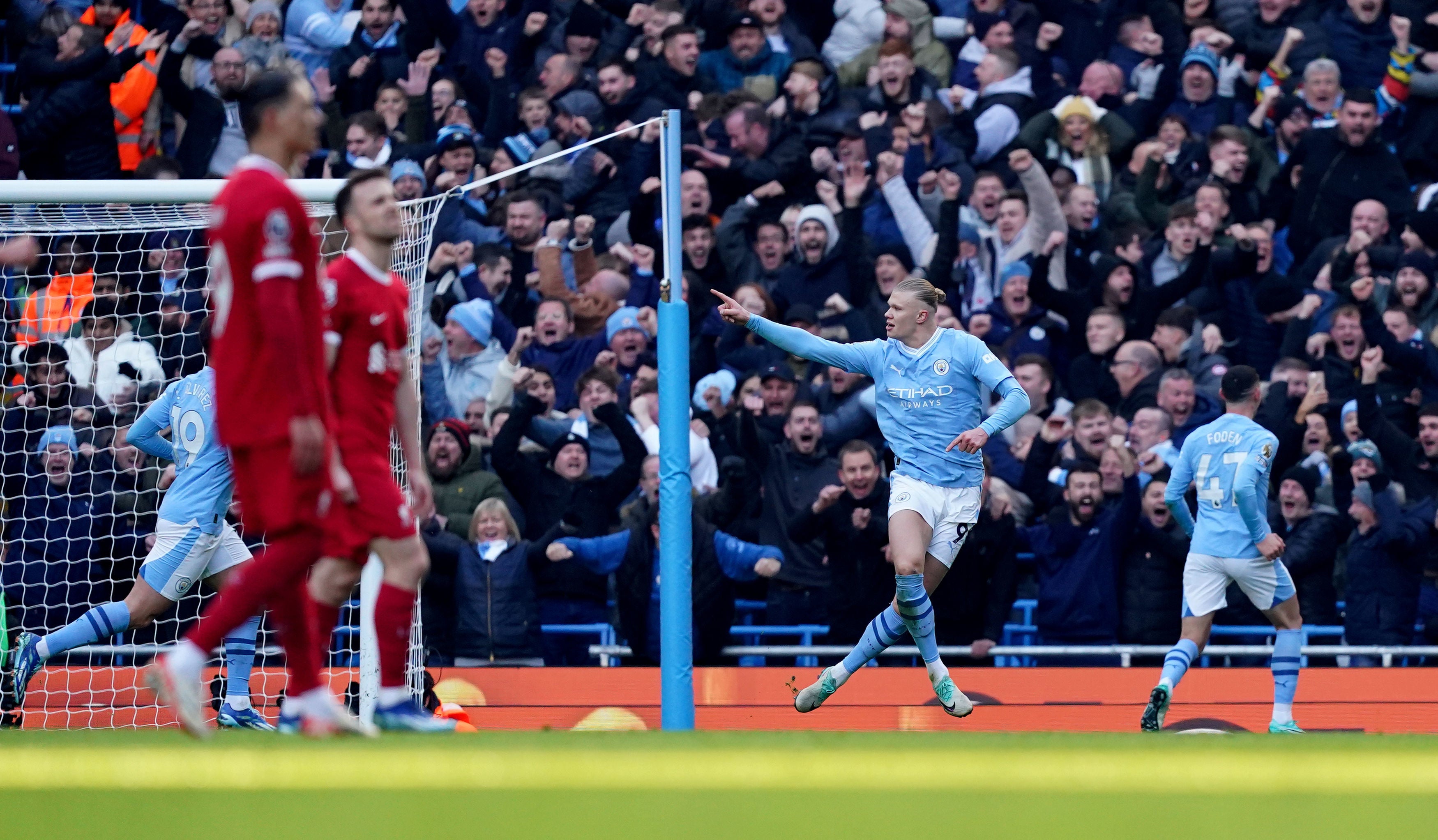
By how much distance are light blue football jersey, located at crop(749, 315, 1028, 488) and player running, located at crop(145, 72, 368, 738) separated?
4.23 meters

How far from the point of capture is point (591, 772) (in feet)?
14.8

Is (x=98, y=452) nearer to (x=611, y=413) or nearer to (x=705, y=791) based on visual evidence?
(x=611, y=413)

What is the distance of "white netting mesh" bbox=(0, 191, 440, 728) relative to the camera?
34.5 feet

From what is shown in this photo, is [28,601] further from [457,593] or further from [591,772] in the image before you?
[591,772]

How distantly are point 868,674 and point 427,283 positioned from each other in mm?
4840

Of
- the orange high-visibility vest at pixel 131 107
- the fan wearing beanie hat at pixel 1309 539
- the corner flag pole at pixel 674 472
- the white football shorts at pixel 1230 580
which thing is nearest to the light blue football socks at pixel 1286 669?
the white football shorts at pixel 1230 580

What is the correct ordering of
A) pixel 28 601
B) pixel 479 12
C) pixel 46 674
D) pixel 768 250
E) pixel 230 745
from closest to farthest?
pixel 230 745
pixel 46 674
pixel 28 601
pixel 768 250
pixel 479 12

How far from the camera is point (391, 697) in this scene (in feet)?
20.3

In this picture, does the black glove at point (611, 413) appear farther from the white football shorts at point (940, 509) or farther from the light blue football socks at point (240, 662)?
the light blue football socks at point (240, 662)

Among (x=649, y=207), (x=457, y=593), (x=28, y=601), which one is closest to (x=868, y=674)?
(x=457, y=593)

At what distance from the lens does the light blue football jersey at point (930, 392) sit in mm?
9609

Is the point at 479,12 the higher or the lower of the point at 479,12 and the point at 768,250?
the higher

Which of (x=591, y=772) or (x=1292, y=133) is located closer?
(x=591, y=772)

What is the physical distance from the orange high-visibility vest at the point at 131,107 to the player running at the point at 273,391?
8988 millimetres
